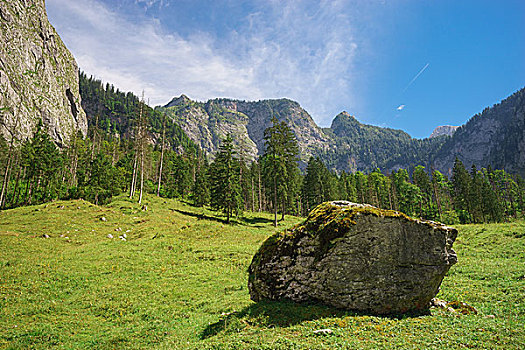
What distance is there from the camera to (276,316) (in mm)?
9625

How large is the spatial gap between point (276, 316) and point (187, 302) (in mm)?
6471

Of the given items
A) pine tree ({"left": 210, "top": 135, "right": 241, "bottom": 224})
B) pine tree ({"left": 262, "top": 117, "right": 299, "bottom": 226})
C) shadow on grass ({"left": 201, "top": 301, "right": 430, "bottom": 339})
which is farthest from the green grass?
pine tree ({"left": 262, "top": 117, "right": 299, "bottom": 226})

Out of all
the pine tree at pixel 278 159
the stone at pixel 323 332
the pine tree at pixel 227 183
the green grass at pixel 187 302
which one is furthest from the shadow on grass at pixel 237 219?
the stone at pixel 323 332

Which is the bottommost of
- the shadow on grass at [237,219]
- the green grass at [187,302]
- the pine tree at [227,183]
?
the green grass at [187,302]

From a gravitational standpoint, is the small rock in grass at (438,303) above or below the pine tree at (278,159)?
below

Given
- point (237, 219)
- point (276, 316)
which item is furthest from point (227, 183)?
point (276, 316)

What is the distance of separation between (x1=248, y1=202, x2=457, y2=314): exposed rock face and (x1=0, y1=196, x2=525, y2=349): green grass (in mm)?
641

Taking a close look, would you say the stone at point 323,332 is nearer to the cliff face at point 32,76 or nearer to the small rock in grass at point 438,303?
the small rock in grass at point 438,303

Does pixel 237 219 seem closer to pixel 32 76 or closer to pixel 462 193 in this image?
pixel 462 193

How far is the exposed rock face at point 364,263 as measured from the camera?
10.0 m

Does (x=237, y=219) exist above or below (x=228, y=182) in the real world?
below

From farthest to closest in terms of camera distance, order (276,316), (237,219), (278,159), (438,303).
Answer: (237,219) < (278,159) < (438,303) < (276,316)

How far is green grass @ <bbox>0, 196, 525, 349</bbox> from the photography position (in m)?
7.93

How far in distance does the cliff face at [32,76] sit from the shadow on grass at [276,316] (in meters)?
93.7
